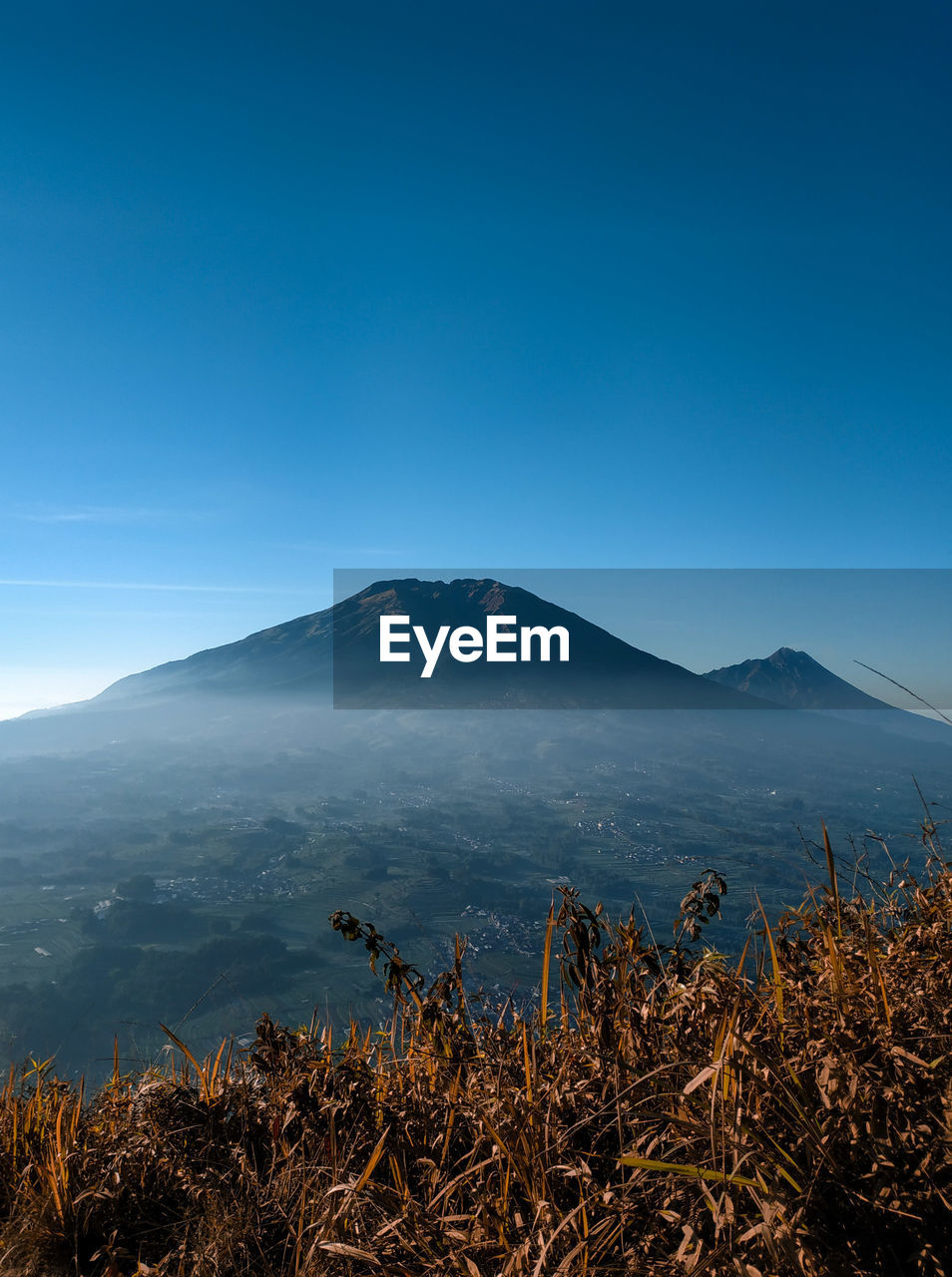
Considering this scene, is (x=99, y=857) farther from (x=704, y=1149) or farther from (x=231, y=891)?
(x=704, y=1149)

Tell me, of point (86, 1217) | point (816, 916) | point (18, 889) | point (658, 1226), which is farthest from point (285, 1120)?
point (18, 889)

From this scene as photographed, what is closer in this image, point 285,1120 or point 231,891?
point 285,1120

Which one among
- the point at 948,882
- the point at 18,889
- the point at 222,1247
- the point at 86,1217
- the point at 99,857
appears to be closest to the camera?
the point at 222,1247

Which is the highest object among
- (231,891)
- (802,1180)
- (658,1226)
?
(802,1180)

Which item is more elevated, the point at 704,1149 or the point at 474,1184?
the point at 704,1149

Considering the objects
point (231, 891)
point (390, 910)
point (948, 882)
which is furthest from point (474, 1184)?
point (231, 891)

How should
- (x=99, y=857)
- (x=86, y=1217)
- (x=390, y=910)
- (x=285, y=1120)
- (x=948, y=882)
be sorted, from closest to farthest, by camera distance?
(x=86, y=1217)
(x=285, y=1120)
(x=948, y=882)
(x=390, y=910)
(x=99, y=857)
